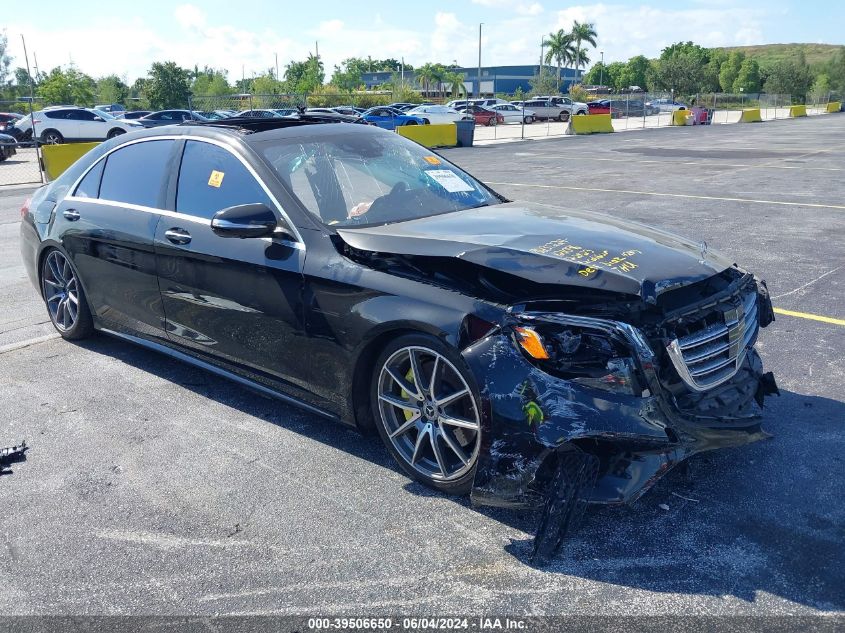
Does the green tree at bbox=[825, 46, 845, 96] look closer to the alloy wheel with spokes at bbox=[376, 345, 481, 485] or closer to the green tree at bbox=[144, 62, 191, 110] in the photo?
the green tree at bbox=[144, 62, 191, 110]

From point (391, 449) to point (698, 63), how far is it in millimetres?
108917

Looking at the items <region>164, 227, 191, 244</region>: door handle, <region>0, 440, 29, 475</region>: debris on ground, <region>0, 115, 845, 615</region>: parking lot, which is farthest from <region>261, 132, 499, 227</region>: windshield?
<region>0, 440, 29, 475</region>: debris on ground

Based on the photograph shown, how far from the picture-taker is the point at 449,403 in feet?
11.0

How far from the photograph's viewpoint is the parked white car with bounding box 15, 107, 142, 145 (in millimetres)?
29469

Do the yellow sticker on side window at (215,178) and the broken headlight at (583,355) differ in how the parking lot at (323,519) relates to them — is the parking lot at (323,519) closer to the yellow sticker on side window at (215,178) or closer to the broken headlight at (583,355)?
the broken headlight at (583,355)

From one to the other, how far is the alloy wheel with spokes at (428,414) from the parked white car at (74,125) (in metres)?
28.7

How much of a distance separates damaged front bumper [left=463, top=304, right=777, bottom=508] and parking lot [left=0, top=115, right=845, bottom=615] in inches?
10.8

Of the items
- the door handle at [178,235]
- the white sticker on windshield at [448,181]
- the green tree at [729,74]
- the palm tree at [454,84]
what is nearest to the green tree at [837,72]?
the green tree at [729,74]

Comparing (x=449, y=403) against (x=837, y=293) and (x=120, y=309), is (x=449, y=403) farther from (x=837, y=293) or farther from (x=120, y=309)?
(x=837, y=293)

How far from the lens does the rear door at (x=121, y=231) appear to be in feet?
15.3

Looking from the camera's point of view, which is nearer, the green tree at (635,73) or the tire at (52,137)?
the tire at (52,137)

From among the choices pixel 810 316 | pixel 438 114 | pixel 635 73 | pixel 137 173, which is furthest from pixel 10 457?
pixel 635 73

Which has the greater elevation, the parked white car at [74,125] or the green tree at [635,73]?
the green tree at [635,73]

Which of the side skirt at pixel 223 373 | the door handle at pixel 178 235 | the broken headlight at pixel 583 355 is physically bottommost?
the side skirt at pixel 223 373
